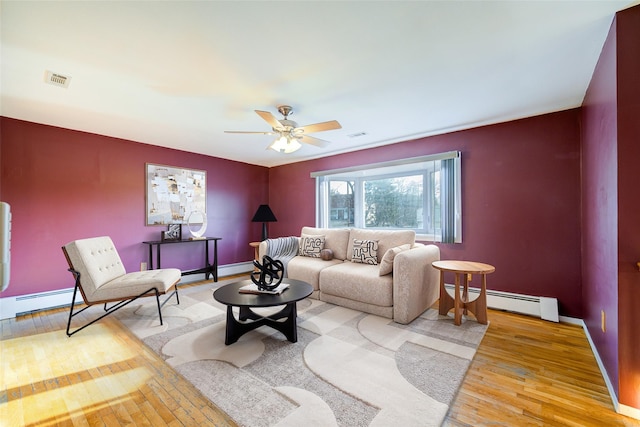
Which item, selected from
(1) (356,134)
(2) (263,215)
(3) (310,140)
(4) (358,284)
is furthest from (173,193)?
(4) (358,284)

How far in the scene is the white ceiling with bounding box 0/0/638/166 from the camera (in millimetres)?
1513

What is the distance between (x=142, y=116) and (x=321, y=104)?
6.86ft

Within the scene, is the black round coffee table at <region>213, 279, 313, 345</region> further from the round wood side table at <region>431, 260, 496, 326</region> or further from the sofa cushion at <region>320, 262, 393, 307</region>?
the round wood side table at <region>431, 260, 496, 326</region>

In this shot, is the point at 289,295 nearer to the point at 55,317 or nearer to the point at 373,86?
the point at 373,86

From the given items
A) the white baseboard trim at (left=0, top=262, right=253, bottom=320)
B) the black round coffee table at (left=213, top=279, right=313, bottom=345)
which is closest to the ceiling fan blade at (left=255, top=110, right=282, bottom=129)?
the black round coffee table at (left=213, top=279, right=313, bottom=345)

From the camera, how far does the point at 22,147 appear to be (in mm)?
3174

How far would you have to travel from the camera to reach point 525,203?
3.10 meters

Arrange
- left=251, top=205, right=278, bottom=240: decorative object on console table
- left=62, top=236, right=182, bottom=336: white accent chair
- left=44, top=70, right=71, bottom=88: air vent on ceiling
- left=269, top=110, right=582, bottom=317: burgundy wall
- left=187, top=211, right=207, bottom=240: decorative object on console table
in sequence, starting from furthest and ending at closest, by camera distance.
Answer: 1. left=251, top=205, right=278, bottom=240: decorative object on console table
2. left=187, top=211, right=207, bottom=240: decorative object on console table
3. left=269, top=110, right=582, bottom=317: burgundy wall
4. left=62, top=236, right=182, bottom=336: white accent chair
5. left=44, top=70, right=71, bottom=88: air vent on ceiling

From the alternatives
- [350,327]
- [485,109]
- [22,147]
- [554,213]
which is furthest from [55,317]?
[554,213]

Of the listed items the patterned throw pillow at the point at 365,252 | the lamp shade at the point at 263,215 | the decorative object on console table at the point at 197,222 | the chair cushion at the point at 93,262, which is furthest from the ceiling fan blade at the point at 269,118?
the lamp shade at the point at 263,215

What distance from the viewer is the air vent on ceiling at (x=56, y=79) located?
2.14 m

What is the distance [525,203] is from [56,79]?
481cm

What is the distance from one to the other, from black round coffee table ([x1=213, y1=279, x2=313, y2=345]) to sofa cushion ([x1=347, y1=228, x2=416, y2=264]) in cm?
141

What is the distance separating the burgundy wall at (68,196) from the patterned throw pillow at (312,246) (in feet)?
6.61
